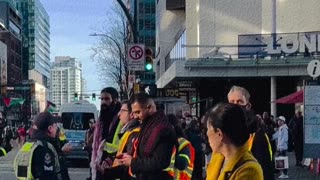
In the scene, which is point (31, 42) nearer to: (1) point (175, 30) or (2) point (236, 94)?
(1) point (175, 30)

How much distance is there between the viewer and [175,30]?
66250 millimetres

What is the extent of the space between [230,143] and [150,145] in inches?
105

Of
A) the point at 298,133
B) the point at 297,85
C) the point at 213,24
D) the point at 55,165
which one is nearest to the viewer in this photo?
the point at 55,165

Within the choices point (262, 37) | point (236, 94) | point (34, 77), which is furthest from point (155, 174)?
point (34, 77)

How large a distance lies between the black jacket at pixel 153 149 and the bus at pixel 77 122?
1936cm

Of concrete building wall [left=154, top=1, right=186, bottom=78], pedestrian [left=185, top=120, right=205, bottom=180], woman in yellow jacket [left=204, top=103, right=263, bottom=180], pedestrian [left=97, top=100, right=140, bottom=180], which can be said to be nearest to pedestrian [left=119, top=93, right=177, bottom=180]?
pedestrian [left=97, top=100, right=140, bottom=180]

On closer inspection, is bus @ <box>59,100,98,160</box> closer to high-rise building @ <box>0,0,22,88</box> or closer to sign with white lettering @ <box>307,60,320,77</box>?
sign with white lettering @ <box>307,60,320,77</box>

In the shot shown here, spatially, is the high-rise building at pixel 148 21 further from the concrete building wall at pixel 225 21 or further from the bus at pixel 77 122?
the bus at pixel 77 122

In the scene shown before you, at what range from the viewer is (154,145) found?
642 centimetres

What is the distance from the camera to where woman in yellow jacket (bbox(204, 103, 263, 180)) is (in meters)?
3.76

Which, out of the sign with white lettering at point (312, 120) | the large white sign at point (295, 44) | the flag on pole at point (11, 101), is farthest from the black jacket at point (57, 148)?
the flag on pole at point (11, 101)

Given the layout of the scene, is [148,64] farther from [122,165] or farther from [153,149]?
[153,149]

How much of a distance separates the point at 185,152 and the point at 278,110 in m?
33.2

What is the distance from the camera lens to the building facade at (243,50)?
36.6 m
